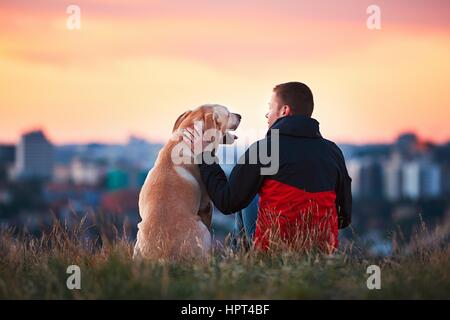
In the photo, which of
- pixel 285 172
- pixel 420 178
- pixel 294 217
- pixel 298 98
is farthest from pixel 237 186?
pixel 420 178

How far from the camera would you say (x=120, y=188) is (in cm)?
6425

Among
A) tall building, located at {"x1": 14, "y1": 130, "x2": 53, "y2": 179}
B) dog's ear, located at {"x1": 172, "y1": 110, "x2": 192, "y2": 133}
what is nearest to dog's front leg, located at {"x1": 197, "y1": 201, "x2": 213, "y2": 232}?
dog's ear, located at {"x1": 172, "y1": 110, "x2": 192, "y2": 133}

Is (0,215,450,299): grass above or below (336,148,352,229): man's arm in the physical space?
below

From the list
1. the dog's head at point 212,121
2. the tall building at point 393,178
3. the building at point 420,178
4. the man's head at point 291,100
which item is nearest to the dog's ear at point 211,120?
the dog's head at point 212,121

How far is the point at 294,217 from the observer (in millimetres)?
6203

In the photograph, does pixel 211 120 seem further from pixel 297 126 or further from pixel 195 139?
pixel 297 126

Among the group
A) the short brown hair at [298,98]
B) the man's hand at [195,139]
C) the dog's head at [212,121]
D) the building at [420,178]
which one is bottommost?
the building at [420,178]

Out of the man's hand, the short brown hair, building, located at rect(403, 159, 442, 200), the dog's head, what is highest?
the short brown hair

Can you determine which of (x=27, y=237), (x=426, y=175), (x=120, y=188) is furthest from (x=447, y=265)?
(x=426, y=175)

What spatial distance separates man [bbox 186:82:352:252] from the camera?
6.17 meters

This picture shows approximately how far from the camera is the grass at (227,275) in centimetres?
513

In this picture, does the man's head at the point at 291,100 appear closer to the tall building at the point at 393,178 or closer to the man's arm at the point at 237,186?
the man's arm at the point at 237,186

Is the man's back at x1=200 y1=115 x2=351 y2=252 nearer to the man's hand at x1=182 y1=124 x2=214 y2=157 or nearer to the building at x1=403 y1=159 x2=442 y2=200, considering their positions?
the man's hand at x1=182 y1=124 x2=214 y2=157

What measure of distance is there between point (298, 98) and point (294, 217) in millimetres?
958
